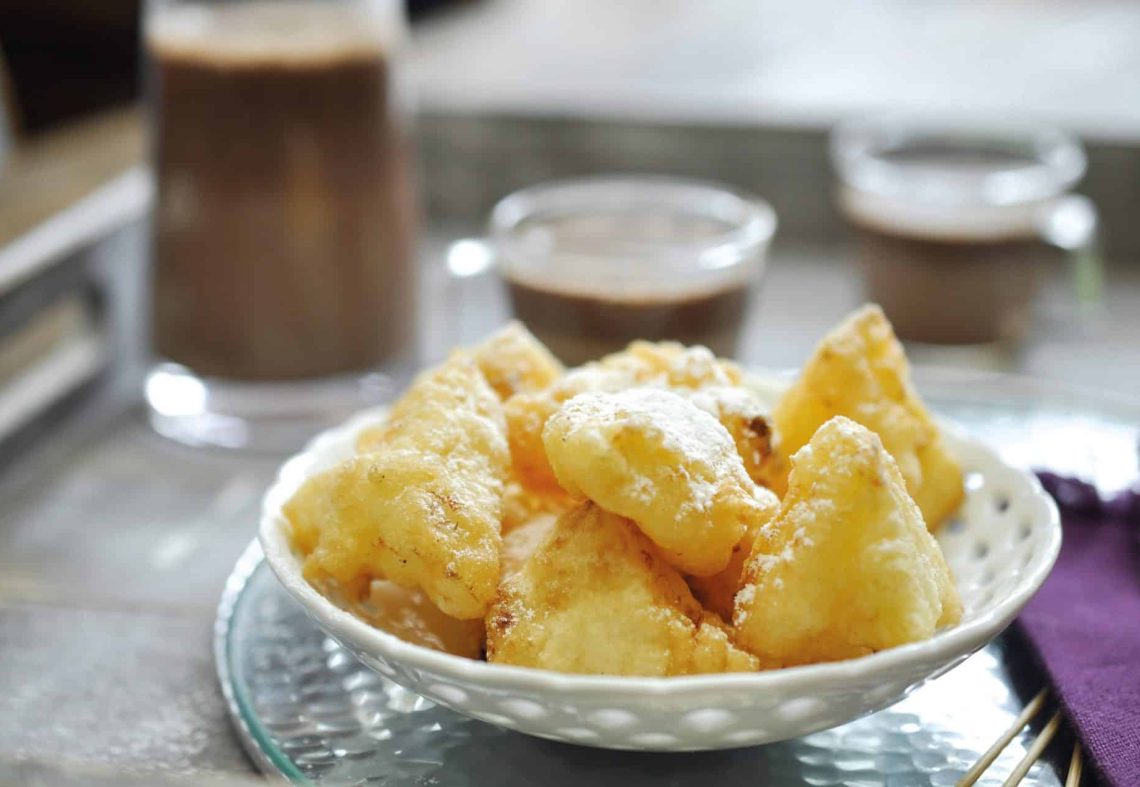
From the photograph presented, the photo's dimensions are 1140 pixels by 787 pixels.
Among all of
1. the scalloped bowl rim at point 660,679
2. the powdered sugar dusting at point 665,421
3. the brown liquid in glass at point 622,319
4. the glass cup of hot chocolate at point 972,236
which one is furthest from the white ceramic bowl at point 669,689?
the glass cup of hot chocolate at point 972,236

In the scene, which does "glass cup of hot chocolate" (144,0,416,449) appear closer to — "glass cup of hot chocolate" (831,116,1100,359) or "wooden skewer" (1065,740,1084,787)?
"glass cup of hot chocolate" (831,116,1100,359)

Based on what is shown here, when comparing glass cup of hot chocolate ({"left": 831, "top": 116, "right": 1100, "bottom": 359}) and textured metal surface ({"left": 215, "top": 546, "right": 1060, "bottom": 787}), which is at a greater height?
glass cup of hot chocolate ({"left": 831, "top": 116, "right": 1100, "bottom": 359})

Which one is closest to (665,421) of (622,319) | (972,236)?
(622,319)

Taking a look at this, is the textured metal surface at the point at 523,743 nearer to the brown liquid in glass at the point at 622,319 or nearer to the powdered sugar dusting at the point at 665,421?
the powdered sugar dusting at the point at 665,421

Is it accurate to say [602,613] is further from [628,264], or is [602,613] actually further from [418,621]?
[628,264]

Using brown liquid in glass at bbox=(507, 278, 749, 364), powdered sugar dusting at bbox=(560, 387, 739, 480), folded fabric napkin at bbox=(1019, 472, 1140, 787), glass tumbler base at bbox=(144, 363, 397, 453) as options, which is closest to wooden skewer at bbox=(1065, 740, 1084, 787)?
folded fabric napkin at bbox=(1019, 472, 1140, 787)

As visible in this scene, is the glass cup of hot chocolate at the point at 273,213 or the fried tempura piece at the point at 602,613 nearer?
the fried tempura piece at the point at 602,613

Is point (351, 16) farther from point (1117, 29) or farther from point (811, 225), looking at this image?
point (1117, 29)
